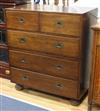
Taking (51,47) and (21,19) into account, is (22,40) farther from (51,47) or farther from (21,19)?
(51,47)

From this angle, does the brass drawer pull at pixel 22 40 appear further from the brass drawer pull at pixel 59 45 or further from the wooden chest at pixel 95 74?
the wooden chest at pixel 95 74

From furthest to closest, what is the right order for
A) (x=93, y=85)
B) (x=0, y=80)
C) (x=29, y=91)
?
(x=0, y=80) < (x=29, y=91) < (x=93, y=85)

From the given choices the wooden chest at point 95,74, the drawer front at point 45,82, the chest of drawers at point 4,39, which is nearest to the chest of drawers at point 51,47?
the drawer front at point 45,82

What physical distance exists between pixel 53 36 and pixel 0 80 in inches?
40.9

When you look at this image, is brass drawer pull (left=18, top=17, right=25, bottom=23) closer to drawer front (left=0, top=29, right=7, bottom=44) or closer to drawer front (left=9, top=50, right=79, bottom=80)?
drawer front (left=9, top=50, right=79, bottom=80)

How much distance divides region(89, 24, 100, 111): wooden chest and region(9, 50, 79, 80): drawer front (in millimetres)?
165

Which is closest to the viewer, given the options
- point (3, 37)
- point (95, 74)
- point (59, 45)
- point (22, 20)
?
point (95, 74)

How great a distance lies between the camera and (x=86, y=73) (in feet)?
7.61

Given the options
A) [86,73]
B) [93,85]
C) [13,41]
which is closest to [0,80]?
[13,41]

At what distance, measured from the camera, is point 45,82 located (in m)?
2.22

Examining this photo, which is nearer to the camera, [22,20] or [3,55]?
[22,20]

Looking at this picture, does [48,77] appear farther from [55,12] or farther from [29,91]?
[55,12]

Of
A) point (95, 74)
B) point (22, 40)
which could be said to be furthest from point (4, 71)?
point (95, 74)

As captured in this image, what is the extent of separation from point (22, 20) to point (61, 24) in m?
0.42
